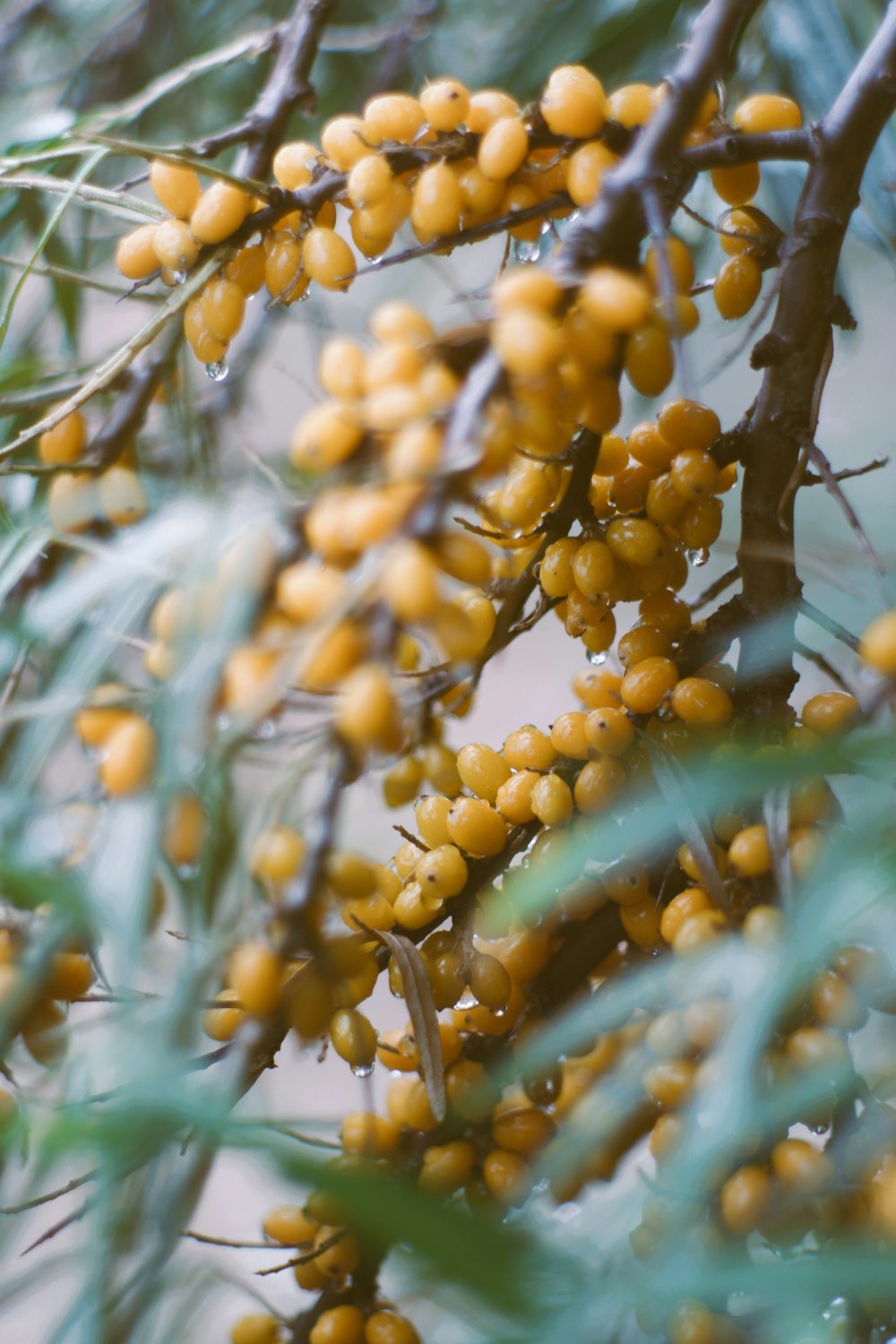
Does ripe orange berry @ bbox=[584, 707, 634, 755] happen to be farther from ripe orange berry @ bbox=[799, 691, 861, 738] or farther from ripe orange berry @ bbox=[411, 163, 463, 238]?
ripe orange berry @ bbox=[411, 163, 463, 238]

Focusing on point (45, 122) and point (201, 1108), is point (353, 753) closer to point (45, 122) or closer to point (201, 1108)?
point (201, 1108)

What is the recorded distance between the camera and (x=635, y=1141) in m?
Result: 0.43

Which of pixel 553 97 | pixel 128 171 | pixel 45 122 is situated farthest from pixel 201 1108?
pixel 128 171

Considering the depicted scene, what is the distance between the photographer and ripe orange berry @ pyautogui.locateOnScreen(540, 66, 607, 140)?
1.13 feet

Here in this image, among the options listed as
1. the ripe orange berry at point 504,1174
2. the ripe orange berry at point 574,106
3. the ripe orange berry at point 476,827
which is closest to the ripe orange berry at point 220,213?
the ripe orange berry at point 574,106

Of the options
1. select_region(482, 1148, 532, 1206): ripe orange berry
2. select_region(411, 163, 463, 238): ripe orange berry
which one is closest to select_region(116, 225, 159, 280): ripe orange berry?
select_region(411, 163, 463, 238): ripe orange berry

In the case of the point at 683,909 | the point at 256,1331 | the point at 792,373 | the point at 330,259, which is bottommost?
the point at 256,1331

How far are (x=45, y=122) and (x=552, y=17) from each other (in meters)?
0.34

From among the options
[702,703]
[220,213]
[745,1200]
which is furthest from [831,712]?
[220,213]

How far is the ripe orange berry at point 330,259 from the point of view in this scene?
0.38 metres

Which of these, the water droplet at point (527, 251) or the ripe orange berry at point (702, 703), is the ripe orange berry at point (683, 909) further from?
the water droplet at point (527, 251)

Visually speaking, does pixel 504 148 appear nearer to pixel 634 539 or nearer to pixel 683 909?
pixel 634 539

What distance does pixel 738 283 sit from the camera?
41 cm

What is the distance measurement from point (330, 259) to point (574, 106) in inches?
3.5
